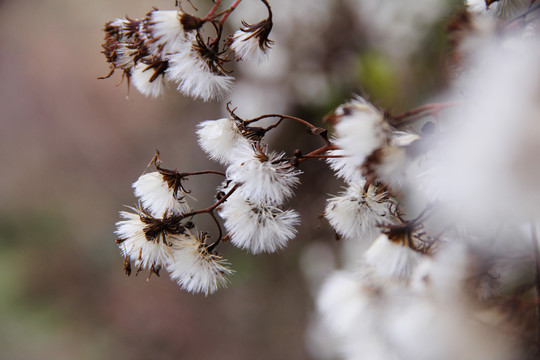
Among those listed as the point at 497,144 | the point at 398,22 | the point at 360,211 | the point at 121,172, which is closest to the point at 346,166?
the point at 360,211

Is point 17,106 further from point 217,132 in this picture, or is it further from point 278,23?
point 217,132

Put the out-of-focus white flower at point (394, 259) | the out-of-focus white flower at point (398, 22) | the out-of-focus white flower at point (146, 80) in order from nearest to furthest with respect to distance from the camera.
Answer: the out-of-focus white flower at point (394, 259) < the out-of-focus white flower at point (146, 80) < the out-of-focus white flower at point (398, 22)

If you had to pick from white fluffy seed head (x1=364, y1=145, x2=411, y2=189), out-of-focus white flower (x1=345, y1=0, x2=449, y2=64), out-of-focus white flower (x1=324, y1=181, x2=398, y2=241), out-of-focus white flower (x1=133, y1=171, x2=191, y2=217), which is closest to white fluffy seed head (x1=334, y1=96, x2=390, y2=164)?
white fluffy seed head (x1=364, y1=145, x2=411, y2=189)

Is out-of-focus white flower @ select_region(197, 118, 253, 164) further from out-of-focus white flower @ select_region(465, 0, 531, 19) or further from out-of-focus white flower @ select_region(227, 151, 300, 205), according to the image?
out-of-focus white flower @ select_region(465, 0, 531, 19)

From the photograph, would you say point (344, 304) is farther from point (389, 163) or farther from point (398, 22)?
point (398, 22)

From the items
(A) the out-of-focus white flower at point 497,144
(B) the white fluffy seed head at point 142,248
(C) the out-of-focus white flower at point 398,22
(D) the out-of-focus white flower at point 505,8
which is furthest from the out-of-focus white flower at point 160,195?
(C) the out-of-focus white flower at point 398,22

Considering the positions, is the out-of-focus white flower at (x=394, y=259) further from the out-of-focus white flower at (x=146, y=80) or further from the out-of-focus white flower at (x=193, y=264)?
the out-of-focus white flower at (x=146, y=80)
